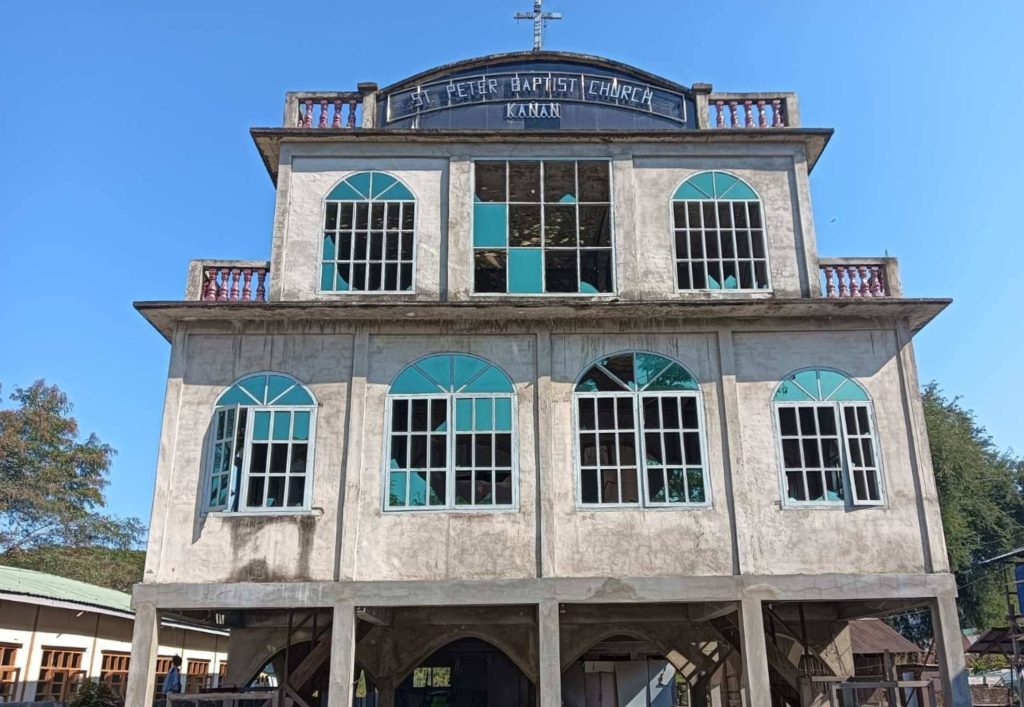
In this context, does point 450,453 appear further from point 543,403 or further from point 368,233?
point 368,233

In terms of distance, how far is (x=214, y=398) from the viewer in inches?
509

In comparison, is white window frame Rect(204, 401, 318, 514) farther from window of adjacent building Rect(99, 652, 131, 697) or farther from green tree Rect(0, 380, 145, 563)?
green tree Rect(0, 380, 145, 563)

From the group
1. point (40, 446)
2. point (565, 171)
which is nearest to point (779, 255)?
point (565, 171)

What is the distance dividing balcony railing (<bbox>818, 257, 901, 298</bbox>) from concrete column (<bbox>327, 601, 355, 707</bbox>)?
878 cm

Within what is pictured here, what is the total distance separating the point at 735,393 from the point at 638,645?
7.96 meters

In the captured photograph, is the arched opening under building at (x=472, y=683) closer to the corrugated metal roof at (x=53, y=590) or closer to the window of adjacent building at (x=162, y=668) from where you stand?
the window of adjacent building at (x=162, y=668)

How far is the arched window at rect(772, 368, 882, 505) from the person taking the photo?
1262cm

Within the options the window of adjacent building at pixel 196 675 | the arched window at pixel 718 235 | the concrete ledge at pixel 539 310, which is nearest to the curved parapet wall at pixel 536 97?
the arched window at pixel 718 235

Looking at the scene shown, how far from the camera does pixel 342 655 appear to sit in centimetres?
1176

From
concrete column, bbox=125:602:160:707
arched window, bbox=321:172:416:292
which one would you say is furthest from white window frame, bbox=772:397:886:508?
concrete column, bbox=125:602:160:707

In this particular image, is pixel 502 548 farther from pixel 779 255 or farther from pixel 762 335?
pixel 779 255

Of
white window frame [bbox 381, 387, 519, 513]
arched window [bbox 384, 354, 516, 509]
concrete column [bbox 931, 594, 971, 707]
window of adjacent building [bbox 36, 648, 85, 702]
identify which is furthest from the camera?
window of adjacent building [bbox 36, 648, 85, 702]

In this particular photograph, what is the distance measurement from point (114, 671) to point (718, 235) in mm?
16066

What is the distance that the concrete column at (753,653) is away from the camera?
11.6 metres
